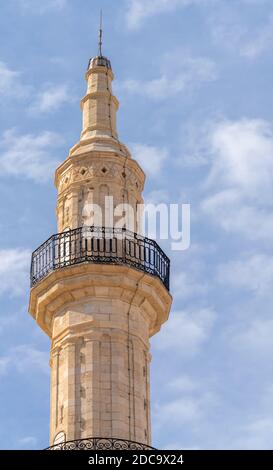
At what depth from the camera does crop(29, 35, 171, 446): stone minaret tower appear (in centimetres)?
2738

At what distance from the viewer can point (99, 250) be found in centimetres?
2889

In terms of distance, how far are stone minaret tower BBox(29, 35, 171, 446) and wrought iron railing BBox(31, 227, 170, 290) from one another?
22 millimetres

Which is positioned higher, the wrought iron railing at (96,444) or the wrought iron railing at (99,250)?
the wrought iron railing at (99,250)

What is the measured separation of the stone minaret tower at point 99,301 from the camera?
27375 mm

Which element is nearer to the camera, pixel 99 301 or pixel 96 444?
pixel 96 444

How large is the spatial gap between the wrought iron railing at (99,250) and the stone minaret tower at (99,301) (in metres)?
0.02

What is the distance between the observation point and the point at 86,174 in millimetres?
30344

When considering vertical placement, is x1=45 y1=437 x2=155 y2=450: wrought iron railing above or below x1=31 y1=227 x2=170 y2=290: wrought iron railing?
below

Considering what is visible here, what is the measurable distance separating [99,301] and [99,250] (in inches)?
46.3

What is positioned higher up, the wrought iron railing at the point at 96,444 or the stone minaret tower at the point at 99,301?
the stone minaret tower at the point at 99,301

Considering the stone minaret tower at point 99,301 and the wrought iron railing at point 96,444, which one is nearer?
the wrought iron railing at point 96,444
